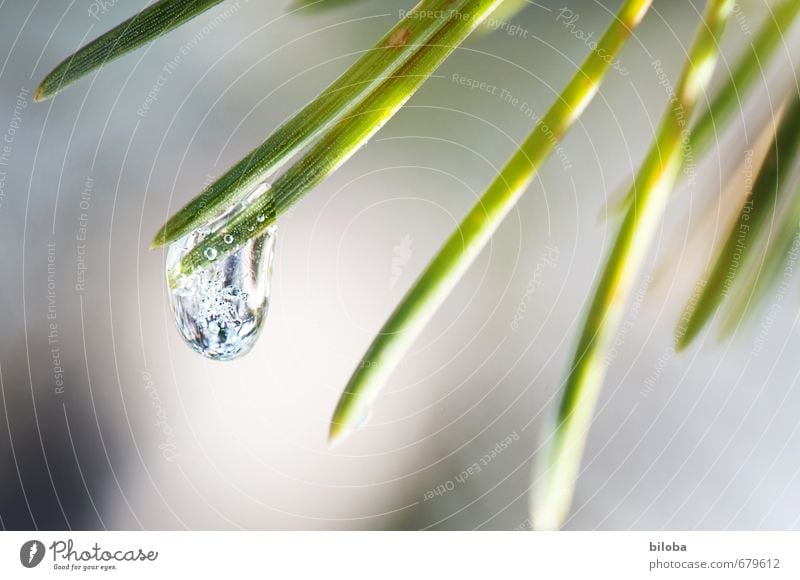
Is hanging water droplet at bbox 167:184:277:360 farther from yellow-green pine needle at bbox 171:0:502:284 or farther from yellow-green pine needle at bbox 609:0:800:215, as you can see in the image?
yellow-green pine needle at bbox 609:0:800:215

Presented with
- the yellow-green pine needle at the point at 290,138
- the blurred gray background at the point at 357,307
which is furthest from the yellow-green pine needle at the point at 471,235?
the yellow-green pine needle at the point at 290,138

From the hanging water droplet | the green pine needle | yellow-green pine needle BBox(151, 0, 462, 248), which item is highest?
the green pine needle

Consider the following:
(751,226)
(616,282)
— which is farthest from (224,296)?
(751,226)

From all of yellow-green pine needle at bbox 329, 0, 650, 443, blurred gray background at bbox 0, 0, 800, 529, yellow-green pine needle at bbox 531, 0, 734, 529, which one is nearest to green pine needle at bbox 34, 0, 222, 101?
blurred gray background at bbox 0, 0, 800, 529

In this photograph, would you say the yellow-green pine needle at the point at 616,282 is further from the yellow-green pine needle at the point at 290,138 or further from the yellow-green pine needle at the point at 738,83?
the yellow-green pine needle at the point at 290,138

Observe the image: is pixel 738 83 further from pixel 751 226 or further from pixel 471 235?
pixel 471 235

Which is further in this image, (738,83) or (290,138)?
(738,83)
